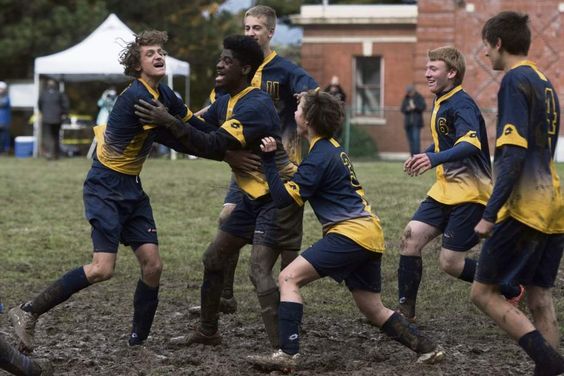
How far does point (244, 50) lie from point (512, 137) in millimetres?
1899

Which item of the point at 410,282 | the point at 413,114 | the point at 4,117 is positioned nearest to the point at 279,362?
the point at 410,282

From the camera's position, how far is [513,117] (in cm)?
571

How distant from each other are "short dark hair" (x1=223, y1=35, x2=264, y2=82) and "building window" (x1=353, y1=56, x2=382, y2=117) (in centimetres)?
2697

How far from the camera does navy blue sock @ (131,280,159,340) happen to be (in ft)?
23.5

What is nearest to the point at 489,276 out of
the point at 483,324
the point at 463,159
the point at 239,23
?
the point at 463,159

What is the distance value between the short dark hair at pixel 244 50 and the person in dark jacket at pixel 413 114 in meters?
20.3

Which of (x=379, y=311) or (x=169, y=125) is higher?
(x=169, y=125)

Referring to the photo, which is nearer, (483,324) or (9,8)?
(483,324)

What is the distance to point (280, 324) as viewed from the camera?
6430mm

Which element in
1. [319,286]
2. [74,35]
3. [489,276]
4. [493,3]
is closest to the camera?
[489,276]

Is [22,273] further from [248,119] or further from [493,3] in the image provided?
[493,3]

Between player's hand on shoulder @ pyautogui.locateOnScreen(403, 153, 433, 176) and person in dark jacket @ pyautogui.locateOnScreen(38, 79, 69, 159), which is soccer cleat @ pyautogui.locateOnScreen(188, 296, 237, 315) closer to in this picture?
player's hand on shoulder @ pyautogui.locateOnScreen(403, 153, 433, 176)

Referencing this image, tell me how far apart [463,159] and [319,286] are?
2.64 m

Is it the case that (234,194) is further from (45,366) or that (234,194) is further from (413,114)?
(413,114)
